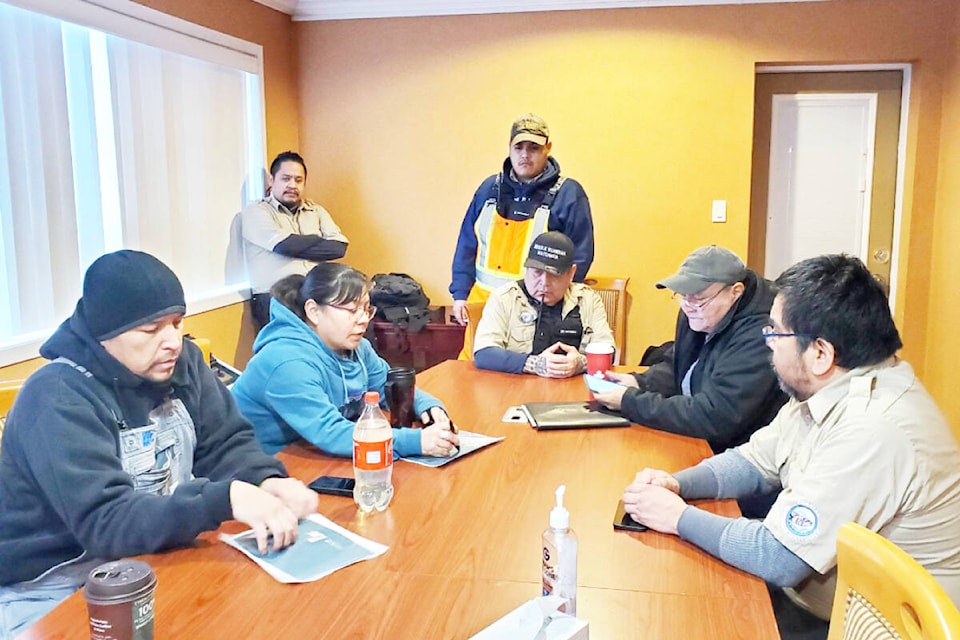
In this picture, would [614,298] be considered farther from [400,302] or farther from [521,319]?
[521,319]

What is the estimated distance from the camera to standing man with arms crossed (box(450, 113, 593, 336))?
3682 millimetres

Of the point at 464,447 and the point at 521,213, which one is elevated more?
the point at 521,213

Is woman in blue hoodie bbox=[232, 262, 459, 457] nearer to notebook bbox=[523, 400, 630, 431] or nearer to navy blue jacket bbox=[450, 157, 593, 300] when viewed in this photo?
notebook bbox=[523, 400, 630, 431]

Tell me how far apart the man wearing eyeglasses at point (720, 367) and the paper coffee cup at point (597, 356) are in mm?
224

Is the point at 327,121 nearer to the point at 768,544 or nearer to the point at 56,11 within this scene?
the point at 56,11

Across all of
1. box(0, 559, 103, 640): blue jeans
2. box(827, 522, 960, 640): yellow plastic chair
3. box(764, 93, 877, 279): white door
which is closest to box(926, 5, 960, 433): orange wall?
box(764, 93, 877, 279): white door

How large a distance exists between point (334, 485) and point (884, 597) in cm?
107

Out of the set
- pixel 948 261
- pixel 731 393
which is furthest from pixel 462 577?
pixel 948 261

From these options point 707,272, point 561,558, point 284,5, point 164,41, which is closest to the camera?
point 561,558

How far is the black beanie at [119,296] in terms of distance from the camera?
147 centimetres

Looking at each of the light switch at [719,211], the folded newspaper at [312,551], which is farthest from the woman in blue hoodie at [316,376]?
the light switch at [719,211]

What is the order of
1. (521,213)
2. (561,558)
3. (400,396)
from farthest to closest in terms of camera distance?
(521,213) → (400,396) → (561,558)

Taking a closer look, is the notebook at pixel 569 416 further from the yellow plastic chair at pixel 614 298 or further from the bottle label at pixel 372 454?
the yellow plastic chair at pixel 614 298

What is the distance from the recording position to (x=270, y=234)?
4266 mm
